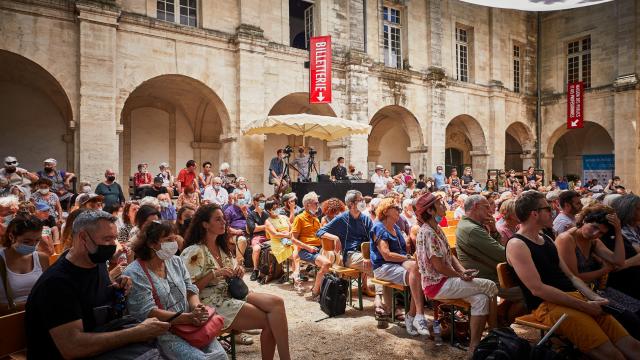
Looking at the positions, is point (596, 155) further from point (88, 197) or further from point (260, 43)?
point (88, 197)

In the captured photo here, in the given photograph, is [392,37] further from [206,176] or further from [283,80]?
[206,176]

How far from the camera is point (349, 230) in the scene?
222 inches

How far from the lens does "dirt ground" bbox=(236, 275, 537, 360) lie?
3.92 meters

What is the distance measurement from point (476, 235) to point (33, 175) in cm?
813

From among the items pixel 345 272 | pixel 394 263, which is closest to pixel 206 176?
pixel 345 272

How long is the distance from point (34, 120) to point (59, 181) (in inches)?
228

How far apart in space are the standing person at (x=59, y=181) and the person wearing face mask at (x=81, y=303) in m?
6.90

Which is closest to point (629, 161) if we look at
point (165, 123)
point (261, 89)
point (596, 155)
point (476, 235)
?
point (596, 155)

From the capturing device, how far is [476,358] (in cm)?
256

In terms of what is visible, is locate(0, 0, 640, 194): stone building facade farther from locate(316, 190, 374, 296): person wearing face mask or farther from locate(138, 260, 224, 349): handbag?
locate(138, 260, 224, 349): handbag

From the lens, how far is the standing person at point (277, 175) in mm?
10656

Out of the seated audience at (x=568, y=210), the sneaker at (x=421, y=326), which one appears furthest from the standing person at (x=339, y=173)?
the sneaker at (x=421, y=326)

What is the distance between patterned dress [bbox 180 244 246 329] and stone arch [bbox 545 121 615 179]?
22523 mm

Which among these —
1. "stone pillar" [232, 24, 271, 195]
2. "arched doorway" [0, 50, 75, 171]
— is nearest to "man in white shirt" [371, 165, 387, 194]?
"stone pillar" [232, 24, 271, 195]
